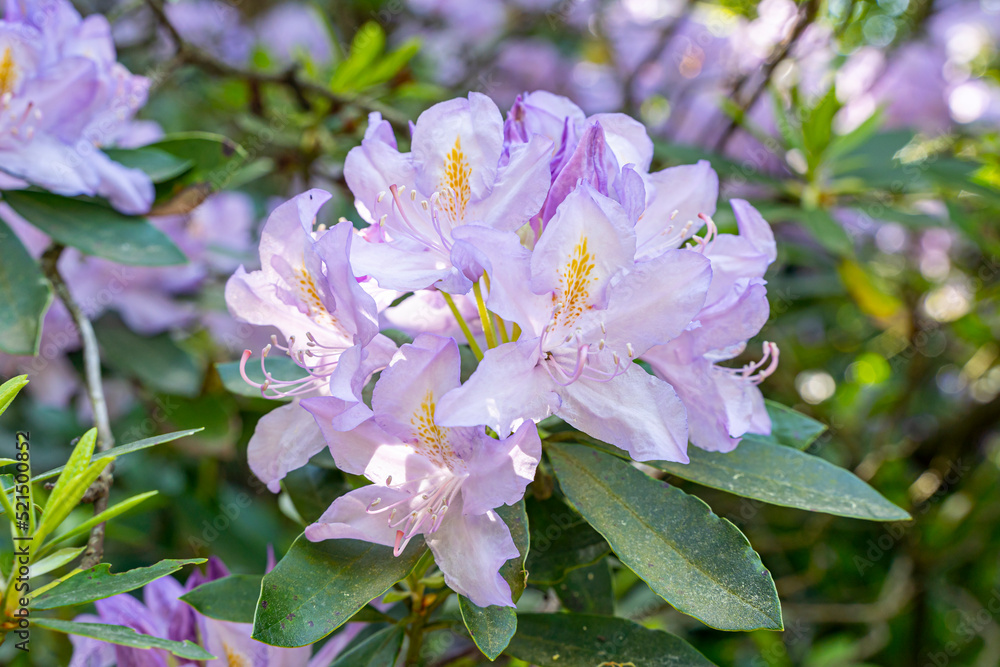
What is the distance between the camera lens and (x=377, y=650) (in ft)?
2.87

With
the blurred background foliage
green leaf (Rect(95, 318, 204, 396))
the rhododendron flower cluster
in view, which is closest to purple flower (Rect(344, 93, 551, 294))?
the rhododendron flower cluster

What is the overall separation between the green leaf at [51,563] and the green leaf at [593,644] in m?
0.46

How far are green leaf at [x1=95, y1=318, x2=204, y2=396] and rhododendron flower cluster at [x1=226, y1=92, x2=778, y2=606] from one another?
802mm

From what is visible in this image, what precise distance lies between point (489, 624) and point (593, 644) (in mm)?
185

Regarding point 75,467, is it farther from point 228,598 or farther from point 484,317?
point 484,317

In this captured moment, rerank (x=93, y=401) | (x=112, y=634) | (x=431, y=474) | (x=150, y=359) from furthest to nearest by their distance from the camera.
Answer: (x=150, y=359)
(x=93, y=401)
(x=431, y=474)
(x=112, y=634)

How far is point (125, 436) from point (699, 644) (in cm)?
145

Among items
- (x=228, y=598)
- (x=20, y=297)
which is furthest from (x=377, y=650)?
(x=20, y=297)

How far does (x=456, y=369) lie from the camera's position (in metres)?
0.71

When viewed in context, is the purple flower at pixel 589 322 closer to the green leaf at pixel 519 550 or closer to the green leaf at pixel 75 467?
the green leaf at pixel 519 550

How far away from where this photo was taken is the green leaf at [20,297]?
3.28 ft

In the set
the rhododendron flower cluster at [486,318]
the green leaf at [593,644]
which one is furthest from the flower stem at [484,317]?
the green leaf at [593,644]

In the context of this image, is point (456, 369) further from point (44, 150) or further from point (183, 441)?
point (183, 441)

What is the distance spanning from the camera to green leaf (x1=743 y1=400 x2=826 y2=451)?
0.99 meters
